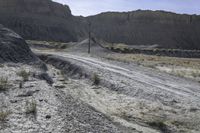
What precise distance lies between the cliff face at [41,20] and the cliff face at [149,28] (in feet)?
29.1

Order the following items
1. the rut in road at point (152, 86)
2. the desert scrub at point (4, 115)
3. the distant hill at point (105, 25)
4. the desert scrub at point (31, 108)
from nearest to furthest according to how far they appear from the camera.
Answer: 1. the desert scrub at point (4, 115)
2. the desert scrub at point (31, 108)
3. the rut in road at point (152, 86)
4. the distant hill at point (105, 25)

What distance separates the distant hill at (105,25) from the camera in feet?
341

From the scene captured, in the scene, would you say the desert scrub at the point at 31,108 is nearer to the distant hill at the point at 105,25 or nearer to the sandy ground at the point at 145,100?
the sandy ground at the point at 145,100

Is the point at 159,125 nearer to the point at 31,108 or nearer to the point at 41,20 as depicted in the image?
the point at 31,108

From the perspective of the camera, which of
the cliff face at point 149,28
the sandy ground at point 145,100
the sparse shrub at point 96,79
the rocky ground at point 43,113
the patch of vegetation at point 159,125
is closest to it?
the rocky ground at point 43,113

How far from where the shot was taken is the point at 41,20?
108m

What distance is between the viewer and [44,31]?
102625 millimetres

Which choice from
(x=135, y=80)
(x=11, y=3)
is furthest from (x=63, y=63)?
(x=11, y=3)

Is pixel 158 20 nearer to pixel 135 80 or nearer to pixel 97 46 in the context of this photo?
pixel 97 46

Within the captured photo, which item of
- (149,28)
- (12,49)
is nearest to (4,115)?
(12,49)

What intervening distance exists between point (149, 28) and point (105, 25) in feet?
46.0

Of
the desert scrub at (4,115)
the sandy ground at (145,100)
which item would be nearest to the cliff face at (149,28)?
the sandy ground at (145,100)

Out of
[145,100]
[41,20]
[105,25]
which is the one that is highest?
[41,20]

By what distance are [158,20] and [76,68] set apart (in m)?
102
